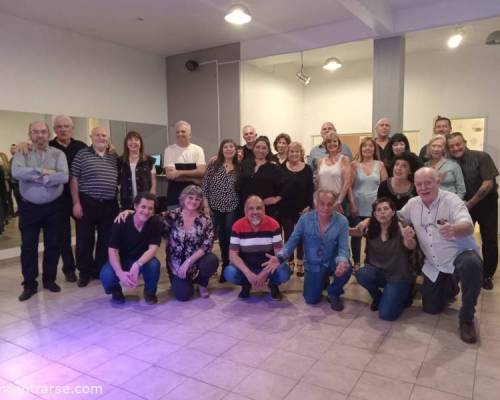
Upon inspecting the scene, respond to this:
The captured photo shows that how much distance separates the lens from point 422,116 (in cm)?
677

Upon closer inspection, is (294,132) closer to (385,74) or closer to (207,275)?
(385,74)

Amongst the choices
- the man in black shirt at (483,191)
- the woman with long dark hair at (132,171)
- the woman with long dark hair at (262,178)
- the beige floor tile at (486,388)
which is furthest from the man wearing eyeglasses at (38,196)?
the man in black shirt at (483,191)

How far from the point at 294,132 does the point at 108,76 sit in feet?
11.7

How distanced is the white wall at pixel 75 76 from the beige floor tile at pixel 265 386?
447 centimetres

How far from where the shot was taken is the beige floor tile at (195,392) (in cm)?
200

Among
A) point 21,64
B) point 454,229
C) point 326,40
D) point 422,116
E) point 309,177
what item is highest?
point 326,40

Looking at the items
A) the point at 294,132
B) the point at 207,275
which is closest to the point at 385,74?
the point at 294,132

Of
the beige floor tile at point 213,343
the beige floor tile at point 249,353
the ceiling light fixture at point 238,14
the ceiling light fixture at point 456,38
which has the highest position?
the ceiling light fixture at point 238,14

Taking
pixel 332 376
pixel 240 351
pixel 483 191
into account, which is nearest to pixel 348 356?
pixel 332 376

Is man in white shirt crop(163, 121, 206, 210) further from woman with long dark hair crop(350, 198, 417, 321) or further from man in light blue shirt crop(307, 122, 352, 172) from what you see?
woman with long dark hair crop(350, 198, 417, 321)

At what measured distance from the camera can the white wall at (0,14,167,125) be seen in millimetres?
4930

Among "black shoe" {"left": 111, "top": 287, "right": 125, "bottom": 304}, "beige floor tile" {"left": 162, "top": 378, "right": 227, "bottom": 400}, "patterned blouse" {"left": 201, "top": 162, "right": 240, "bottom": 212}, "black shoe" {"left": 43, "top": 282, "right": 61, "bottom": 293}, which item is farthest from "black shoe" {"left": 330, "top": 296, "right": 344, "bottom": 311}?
"black shoe" {"left": 43, "top": 282, "right": 61, "bottom": 293}

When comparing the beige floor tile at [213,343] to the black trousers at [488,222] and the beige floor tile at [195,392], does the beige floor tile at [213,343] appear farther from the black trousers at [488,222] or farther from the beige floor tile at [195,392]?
the black trousers at [488,222]

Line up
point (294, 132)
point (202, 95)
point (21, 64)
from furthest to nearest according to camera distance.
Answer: point (294, 132) < point (202, 95) < point (21, 64)
